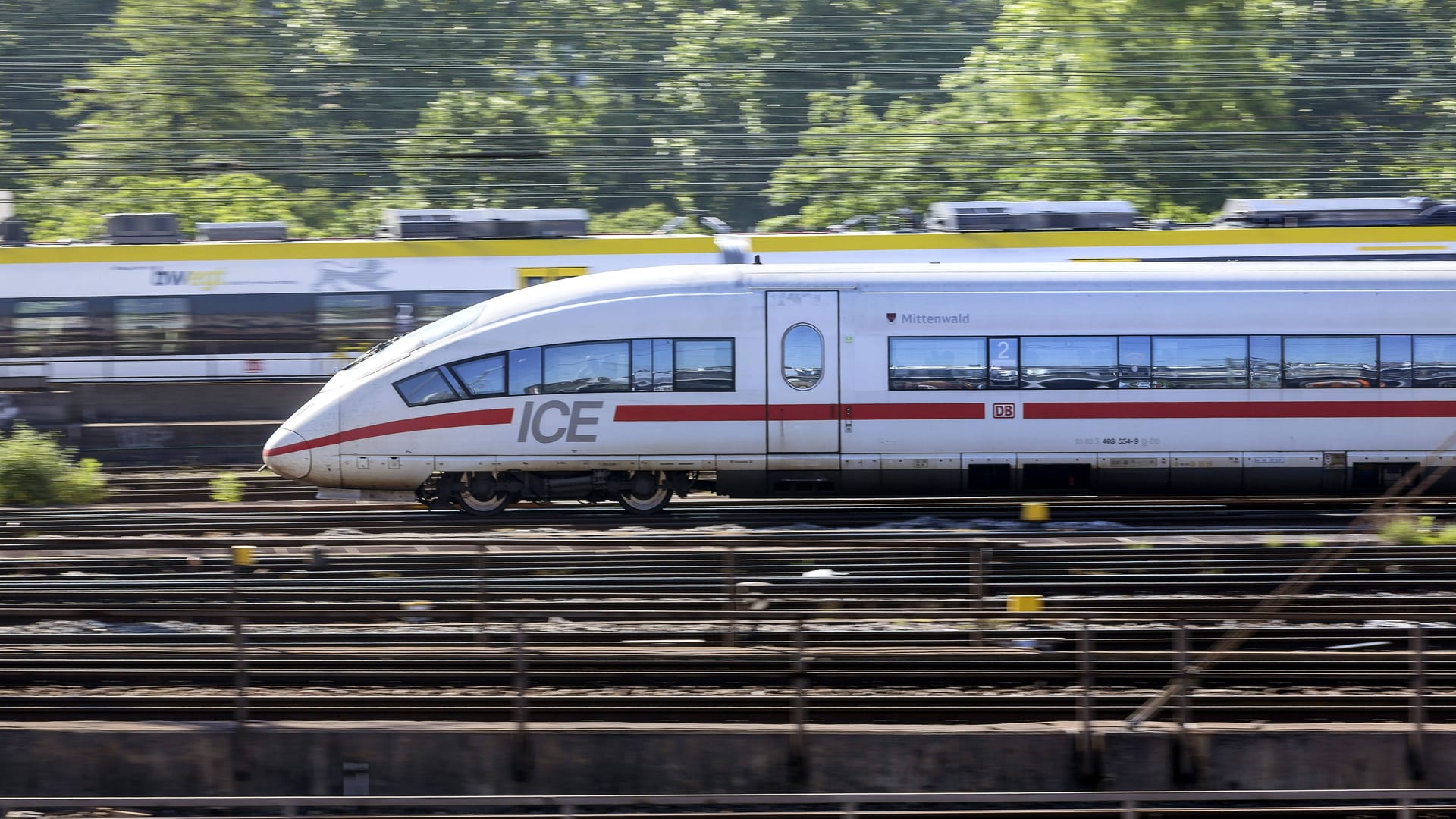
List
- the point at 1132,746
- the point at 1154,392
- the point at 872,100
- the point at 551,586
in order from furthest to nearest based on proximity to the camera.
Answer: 1. the point at 872,100
2. the point at 1154,392
3. the point at 551,586
4. the point at 1132,746

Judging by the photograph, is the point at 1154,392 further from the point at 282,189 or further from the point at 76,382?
the point at 282,189

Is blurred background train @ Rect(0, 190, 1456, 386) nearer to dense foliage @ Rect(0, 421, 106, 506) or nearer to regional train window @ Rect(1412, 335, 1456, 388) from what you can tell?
dense foliage @ Rect(0, 421, 106, 506)

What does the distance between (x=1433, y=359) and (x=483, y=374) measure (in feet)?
31.0

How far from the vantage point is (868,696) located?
7.46 metres

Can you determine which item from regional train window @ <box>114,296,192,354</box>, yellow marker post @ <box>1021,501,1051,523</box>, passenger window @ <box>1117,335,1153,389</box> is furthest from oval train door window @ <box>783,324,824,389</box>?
regional train window @ <box>114,296,192,354</box>

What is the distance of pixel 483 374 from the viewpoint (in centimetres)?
1362

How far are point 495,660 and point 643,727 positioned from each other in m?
1.07

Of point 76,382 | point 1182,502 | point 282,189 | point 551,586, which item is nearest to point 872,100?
point 282,189

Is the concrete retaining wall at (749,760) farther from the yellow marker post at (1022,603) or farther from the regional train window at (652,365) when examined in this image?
the regional train window at (652,365)

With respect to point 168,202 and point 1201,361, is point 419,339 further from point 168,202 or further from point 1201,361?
point 168,202

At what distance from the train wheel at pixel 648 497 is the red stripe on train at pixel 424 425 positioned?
1.47 m

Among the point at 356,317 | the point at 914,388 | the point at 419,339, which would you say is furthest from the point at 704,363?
the point at 356,317

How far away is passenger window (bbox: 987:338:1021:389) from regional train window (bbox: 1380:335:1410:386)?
144 inches

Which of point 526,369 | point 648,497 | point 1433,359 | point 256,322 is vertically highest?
point 256,322
